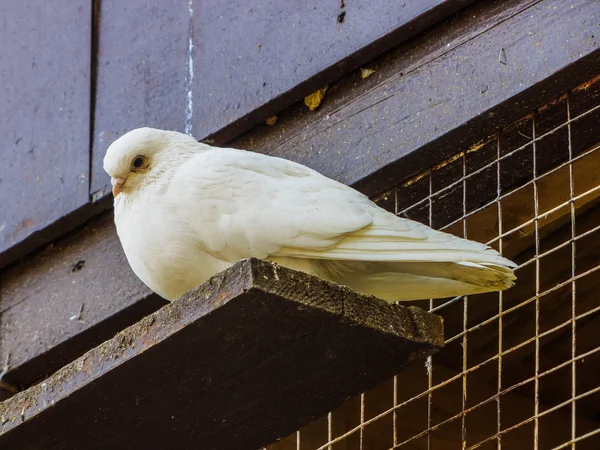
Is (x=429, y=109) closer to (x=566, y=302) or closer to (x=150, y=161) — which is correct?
(x=150, y=161)

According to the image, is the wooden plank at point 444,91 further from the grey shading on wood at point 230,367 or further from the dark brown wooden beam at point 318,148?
the grey shading on wood at point 230,367

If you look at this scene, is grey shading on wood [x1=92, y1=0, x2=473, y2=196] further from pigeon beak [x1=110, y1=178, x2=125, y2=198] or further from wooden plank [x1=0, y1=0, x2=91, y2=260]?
pigeon beak [x1=110, y1=178, x2=125, y2=198]

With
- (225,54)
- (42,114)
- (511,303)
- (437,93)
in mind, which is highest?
(437,93)

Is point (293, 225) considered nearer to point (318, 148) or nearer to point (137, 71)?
point (318, 148)

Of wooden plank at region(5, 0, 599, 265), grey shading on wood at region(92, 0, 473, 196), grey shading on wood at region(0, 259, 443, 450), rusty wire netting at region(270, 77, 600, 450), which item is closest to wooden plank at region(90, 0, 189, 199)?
grey shading on wood at region(92, 0, 473, 196)

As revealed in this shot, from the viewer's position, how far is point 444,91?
11.0 feet

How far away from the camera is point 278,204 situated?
2877 mm

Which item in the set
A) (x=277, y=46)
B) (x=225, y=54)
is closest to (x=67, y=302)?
(x=225, y=54)

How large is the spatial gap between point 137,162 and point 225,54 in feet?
2.82

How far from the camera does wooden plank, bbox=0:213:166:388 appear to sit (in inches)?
152

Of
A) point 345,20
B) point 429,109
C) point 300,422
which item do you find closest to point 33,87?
point 345,20

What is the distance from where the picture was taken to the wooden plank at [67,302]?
12.6ft

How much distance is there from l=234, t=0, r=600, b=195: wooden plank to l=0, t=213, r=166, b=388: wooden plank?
2.18ft

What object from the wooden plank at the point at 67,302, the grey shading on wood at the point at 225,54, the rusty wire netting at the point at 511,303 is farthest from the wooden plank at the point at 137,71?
the rusty wire netting at the point at 511,303
